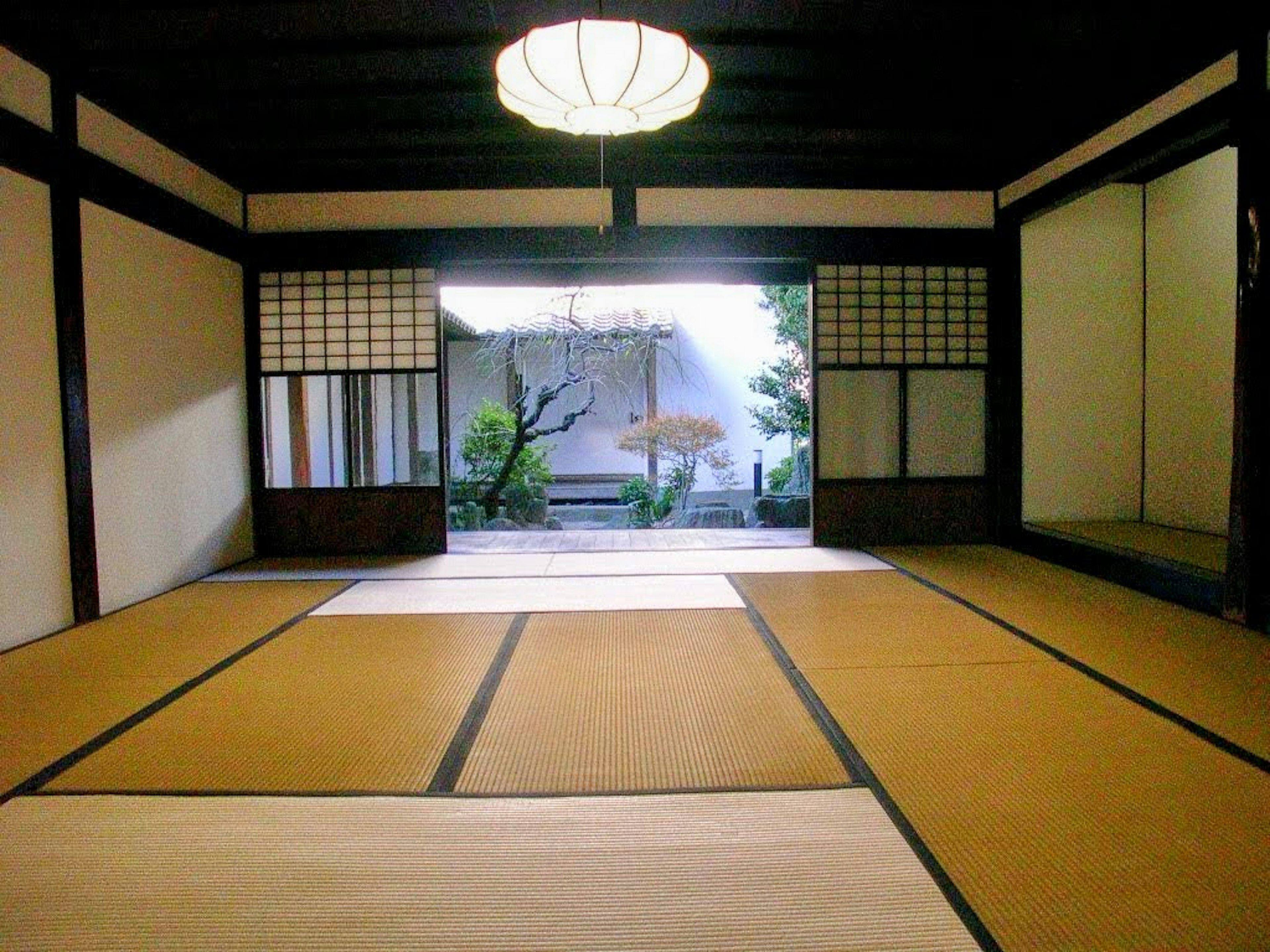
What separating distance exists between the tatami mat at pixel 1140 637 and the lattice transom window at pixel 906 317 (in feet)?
5.25

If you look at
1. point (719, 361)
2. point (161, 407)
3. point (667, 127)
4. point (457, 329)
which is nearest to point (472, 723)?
point (161, 407)

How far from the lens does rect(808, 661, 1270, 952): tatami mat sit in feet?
4.22

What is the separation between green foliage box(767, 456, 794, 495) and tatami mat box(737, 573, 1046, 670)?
4016mm

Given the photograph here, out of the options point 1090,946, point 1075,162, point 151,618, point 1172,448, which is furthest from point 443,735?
point 1172,448

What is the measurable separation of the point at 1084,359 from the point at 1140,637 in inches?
117

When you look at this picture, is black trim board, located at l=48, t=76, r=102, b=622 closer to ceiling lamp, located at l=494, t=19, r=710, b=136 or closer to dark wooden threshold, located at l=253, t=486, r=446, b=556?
dark wooden threshold, located at l=253, t=486, r=446, b=556

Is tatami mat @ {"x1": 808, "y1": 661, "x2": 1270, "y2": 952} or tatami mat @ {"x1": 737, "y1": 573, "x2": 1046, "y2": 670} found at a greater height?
tatami mat @ {"x1": 737, "y1": 573, "x2": 1046, "y2": 670}

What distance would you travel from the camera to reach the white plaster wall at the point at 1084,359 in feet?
17.2

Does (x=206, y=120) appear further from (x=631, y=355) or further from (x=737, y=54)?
(x=631, y=355)

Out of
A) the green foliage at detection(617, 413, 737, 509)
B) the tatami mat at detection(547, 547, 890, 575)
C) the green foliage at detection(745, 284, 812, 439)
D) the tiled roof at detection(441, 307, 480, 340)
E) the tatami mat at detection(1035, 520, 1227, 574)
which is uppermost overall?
the tiled roof at detection(441, 307, 480, 340)

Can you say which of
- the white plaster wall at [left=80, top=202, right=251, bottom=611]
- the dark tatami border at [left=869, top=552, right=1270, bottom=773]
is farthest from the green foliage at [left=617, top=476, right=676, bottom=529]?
the dark tatami border at [left=869, top=552, right=1270, bottom=773]

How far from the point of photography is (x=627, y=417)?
9.66 metres

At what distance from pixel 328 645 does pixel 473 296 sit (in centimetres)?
652

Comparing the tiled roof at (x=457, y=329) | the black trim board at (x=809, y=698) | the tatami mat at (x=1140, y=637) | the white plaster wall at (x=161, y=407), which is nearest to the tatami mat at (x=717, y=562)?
the tatami mat at (x=1140, y=637)
